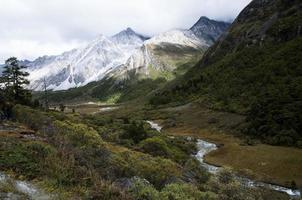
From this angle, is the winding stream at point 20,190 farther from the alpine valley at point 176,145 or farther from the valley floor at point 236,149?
the valley floor at point 236,149

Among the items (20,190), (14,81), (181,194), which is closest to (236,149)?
(14,81)

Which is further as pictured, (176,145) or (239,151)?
(239,151)

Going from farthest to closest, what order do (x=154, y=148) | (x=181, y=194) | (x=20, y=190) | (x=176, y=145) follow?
1. (x=176, y=145)
2. (x=154, y=148)
3. (x=181, y=194)
4. (x=20, y=190)

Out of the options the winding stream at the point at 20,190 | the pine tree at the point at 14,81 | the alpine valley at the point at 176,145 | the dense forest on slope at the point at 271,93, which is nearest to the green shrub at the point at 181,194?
the alpine valley at the point at 176,145

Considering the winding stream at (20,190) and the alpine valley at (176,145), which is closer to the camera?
the winding stream at (20,190)

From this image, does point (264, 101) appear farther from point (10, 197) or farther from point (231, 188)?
point (10, 197)

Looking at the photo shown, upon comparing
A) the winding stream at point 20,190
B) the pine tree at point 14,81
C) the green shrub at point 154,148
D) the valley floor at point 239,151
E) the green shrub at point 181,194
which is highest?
the pine tree at point 14,81

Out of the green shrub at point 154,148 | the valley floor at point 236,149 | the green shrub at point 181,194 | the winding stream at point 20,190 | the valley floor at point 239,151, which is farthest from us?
the valley floor at point 236,149

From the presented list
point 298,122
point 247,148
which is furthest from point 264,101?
point 247,148

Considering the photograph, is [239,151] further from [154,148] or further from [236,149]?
[154,148]

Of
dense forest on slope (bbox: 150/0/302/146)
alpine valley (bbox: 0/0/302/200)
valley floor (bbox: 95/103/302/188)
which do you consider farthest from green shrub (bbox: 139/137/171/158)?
dense forest on slope (bbox: 150/0/302/146)

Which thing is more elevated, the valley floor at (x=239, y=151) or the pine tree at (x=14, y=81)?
the pine tree at (x=14, y=81)

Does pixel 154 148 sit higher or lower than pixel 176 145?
higher

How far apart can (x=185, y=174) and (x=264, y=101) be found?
9582 cm
